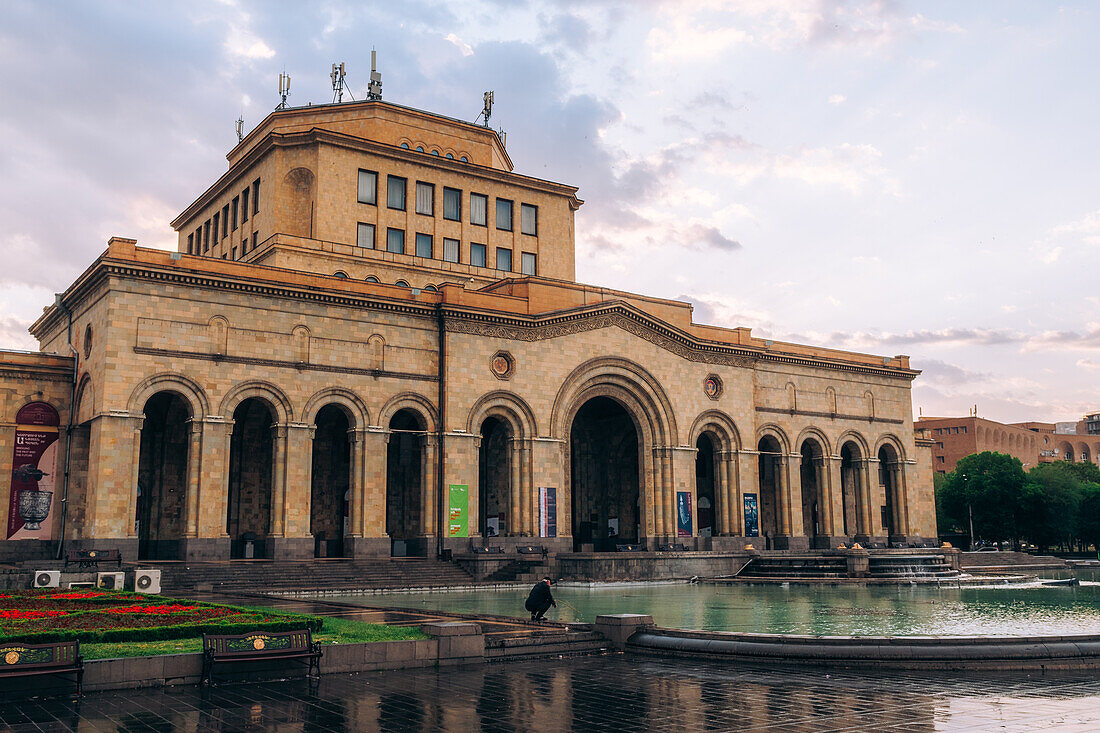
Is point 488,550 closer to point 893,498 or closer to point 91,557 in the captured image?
point 91,557

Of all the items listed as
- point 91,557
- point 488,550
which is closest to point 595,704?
point 91,557

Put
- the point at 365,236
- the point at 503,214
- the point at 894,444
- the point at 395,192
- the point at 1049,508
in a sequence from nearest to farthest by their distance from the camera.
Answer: the point at 365,236 → the point at 395,192 → the point at 503,214 → the point at 894,444 → the point at 1049,508

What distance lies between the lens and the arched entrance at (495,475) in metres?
42.5

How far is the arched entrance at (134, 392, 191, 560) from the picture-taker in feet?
123

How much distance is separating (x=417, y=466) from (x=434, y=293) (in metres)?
8.27

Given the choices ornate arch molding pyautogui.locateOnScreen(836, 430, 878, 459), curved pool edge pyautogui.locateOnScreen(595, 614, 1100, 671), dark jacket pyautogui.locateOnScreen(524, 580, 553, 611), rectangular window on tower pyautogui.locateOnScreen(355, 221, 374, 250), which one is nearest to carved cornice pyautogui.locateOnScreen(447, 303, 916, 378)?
ornate arch molding pyautogui.locateOnScreen(836, 430, 878, 459)

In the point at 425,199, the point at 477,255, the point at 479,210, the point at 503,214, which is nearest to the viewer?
the point at 425,199

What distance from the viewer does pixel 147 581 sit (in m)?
25.8

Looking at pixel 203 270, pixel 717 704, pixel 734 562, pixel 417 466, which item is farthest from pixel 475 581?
pixel 717 704

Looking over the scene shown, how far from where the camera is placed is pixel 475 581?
116 ft

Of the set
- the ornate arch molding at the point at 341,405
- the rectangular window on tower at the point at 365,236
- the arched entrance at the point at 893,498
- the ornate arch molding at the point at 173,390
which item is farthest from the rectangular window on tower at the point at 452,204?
the arched entrance at the point at 893,498

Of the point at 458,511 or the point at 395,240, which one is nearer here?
the point at 458,511

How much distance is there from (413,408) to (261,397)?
258 inches

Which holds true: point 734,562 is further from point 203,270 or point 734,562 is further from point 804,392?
point 203,270
